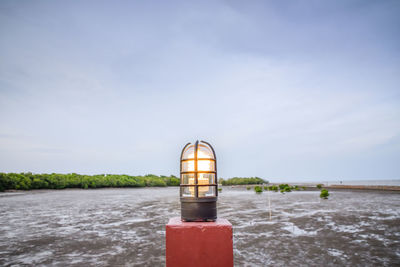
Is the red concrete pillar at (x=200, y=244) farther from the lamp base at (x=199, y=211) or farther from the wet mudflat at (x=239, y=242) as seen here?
the wet mudflat at (x=239, y=242)

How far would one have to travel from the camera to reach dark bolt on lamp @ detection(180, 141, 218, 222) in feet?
7.94

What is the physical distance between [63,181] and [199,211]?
55.7m

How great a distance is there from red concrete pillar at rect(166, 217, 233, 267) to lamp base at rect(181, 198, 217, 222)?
0.16m

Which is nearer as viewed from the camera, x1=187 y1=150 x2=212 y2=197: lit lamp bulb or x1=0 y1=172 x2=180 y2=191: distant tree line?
x1=187 y1=150 x2=212 y2=197: lit lamp bulb

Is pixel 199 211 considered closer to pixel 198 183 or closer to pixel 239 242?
pixel 198 183

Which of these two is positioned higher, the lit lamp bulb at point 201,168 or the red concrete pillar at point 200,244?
the lit lamp bulb at point 201,168

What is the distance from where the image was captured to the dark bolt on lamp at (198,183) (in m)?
2.42

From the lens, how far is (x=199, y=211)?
241cm

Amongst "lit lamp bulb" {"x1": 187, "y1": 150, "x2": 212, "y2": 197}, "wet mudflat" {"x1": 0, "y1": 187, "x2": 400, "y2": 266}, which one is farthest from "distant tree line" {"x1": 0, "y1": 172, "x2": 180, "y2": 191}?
"lit lamp bulb" {"x1": 187, "y1": 150, "x2": 212, "y2": 197}

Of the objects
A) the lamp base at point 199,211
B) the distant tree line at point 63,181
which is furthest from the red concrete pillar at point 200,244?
the distant tree line at point 63,181

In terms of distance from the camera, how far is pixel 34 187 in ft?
144

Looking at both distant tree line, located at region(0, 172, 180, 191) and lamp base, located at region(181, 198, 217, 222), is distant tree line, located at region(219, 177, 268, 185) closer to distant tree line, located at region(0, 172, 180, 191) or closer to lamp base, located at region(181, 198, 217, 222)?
distant tree line, located at region(0, 172, 180, 191)

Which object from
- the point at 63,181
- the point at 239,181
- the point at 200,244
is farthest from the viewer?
the point at 239,181

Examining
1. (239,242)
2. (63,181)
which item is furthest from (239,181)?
(239,242)
